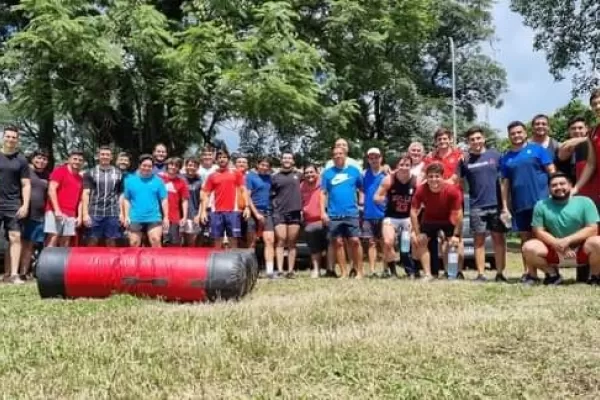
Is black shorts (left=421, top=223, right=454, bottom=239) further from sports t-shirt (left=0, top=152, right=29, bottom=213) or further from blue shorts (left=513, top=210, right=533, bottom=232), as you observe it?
sports t-shirt (left=0, top=152, right=29, bottom=213)

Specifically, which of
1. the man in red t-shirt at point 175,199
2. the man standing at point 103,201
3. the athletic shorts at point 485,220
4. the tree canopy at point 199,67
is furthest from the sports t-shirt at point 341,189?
the tree canopy at point 199,67

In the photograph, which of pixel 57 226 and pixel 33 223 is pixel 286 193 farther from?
pixel 33 223

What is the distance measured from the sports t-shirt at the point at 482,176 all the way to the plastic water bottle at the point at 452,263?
2.02ft

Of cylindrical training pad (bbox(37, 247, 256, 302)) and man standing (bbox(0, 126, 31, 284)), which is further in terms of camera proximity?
man standing (bbox(0, 126, 31, 284))

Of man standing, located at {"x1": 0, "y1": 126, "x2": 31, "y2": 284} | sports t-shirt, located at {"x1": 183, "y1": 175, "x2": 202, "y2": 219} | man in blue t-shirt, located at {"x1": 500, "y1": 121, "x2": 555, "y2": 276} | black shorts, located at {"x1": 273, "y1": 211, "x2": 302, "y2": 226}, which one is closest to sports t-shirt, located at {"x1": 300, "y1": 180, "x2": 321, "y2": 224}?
A: black shorts, located at {"x1": 273, "y1": 211, "x2": 302, "y2": 226}

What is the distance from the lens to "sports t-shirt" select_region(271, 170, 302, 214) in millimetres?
10469

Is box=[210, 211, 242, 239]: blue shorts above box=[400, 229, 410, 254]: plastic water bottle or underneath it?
above

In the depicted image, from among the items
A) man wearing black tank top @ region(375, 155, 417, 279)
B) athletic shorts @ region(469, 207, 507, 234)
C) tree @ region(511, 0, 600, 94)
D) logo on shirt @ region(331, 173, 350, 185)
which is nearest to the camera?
athletic shorts @ region(469, 207, 507, 234)

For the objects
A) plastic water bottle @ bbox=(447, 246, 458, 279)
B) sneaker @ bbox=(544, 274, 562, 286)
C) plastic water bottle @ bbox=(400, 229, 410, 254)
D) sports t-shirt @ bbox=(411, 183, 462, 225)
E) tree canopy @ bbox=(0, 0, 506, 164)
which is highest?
tree canopy @ bbox=(0, 0, 506, 164)

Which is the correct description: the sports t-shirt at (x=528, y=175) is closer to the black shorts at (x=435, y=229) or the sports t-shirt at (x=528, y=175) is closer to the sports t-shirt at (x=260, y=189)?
the black shorts at (x=435, y=229)

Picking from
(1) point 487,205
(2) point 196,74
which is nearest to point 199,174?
(2) point 196,74

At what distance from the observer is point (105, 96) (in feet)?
50.1

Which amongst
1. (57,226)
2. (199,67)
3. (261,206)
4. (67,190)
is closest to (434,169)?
(261,206)

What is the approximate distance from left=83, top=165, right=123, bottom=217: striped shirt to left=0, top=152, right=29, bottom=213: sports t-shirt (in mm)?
867
